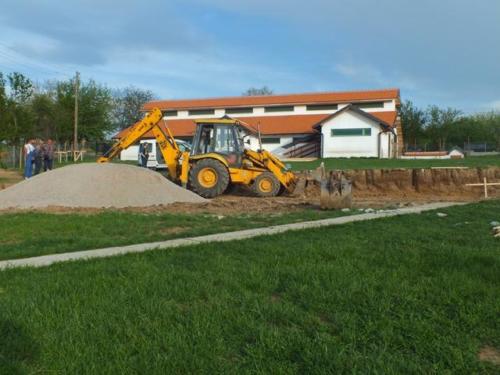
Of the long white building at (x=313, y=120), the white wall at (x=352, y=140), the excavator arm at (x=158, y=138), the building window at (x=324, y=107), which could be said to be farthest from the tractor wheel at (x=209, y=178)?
the building window at (x=324, y=107)

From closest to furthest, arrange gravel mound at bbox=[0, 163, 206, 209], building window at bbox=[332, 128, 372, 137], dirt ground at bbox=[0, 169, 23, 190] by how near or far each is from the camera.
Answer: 1. gravel mound at bbox=[0, 163, 206, 209]
2. dirt ground at bbox=[0, 169, 23, 190]
3. building window at bbox=[332, 128, 372, 137]

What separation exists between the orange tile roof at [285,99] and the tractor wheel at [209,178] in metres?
34.9

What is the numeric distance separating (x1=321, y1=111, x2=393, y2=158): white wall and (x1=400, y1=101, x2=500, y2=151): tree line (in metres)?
29.8

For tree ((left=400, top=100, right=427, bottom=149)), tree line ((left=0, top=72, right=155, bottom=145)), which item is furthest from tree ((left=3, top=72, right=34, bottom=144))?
tree ((left=400, top=100, right=427, bottom=149))

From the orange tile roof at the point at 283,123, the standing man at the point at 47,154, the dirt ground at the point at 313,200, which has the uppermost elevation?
the orange tile roof at the point at 283,123

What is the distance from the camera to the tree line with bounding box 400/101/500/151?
73.6 m

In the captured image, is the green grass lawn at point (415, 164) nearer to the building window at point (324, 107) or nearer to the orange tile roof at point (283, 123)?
the orange tile roof at point (283, 123)

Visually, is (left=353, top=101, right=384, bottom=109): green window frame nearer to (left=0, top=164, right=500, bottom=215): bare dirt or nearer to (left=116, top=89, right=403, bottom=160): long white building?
(left=116, top=89, right=403, bottom=160): long white building

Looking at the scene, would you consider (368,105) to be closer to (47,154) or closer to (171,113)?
(171,113)

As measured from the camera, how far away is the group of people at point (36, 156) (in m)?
24.0

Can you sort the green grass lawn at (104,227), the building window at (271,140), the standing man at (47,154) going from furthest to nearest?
1. the building window at (271,140)
2. the standing man at (47,154)
3. the green grass lawn at (104,227)

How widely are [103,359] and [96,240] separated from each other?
5692mm

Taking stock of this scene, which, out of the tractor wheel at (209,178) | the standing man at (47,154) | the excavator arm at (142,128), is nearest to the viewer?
the tractor wheel at (209,178)

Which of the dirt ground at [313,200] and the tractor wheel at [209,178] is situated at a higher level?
the tractor wheel at [209,178]
